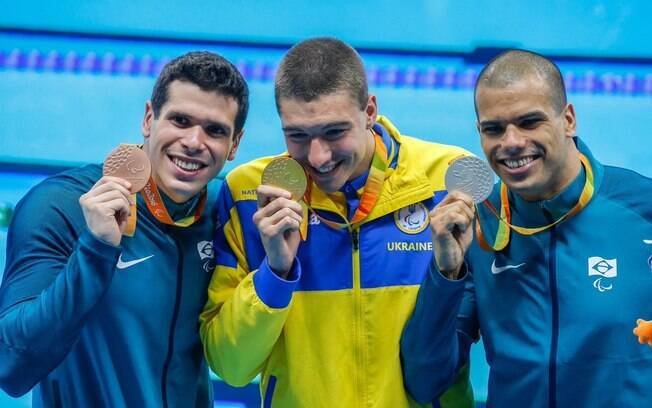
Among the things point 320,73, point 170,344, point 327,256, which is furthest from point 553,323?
point 170,344

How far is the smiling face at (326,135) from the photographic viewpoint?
203 centimetres

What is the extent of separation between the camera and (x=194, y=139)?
2084 mm

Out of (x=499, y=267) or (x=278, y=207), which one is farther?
(x=499, y=267)

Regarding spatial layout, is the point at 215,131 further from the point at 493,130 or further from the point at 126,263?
the point at 493,130

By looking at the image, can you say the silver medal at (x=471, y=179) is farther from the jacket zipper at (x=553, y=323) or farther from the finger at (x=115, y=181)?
the finger at (x=115, y=181)

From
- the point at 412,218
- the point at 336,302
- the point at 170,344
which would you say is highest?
the point at 412,218

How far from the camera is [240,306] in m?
1.99

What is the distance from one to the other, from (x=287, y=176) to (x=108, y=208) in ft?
1.46

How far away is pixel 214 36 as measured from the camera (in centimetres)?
450

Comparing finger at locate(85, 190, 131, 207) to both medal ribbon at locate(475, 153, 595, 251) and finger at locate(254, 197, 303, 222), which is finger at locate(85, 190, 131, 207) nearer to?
finger at locate(254, 197, 303, 222)

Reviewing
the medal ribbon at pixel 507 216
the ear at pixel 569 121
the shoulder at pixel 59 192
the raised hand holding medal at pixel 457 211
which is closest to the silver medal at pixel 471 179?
the raised hand holding medal at pixel 457 211

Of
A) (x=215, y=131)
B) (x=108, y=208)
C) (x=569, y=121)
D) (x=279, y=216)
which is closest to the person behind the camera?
(x=108, y=208)

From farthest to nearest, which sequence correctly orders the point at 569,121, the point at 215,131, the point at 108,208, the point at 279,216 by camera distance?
the point at 215,131 → the point at 569,121 → the point at 279,216 → the point at 108,208

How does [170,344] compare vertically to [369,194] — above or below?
below
